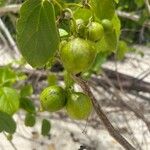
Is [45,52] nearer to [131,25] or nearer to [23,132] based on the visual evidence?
[23,132]

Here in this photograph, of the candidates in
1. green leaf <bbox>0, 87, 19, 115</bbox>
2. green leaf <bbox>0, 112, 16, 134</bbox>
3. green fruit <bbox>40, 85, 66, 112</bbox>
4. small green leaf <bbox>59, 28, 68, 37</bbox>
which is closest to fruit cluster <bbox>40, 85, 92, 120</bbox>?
green fruit <bbox>40, 85, 66, 112</bbox>

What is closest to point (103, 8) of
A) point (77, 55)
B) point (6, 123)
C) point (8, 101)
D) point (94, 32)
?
point (94, 32)

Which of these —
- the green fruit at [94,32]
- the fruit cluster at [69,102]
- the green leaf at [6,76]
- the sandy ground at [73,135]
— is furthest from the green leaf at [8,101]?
the green fruit at [94,32]

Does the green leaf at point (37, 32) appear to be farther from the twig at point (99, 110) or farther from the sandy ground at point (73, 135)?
the sandy ground at point (73, 135)

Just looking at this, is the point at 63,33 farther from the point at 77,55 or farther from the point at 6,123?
the point at 6,123

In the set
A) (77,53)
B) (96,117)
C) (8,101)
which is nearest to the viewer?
(77,53)

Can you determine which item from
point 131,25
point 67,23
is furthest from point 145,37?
point 67,23

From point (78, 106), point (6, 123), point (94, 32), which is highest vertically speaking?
point (94, 32)
